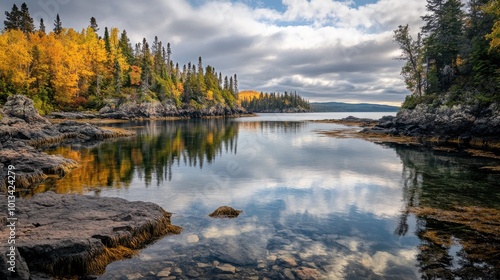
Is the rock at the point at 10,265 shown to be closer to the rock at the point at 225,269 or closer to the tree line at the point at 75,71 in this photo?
the rock at the point at 225,269

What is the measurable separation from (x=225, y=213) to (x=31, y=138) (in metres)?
37.0

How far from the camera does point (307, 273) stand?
8945 millimetres

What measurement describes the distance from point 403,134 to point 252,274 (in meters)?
56.4

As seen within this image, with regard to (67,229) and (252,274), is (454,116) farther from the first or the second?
(67,229)

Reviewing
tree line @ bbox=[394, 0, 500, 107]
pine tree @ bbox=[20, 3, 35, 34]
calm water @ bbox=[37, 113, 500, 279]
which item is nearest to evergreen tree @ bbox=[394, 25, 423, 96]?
tree line @ bbox=[394, 0, 500, 107]

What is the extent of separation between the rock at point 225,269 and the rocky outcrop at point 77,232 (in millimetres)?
3144

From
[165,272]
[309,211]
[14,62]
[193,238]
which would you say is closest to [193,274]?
[165,272]

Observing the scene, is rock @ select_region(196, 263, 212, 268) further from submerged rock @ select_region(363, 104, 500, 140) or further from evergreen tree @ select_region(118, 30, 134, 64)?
evergreen tree @ select_region(118, 30, 134, 64)

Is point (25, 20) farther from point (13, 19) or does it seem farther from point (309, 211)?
point (309, 211)

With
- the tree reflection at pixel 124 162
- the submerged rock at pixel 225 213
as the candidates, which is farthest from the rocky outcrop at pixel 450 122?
the submerged rock at pixel 225 213

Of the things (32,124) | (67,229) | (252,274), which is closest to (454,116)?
(252,274)

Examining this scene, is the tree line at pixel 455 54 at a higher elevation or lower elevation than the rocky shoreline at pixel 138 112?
higher

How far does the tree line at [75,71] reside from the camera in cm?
6944

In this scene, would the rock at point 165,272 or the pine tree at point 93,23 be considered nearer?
the rock at point 165,272
